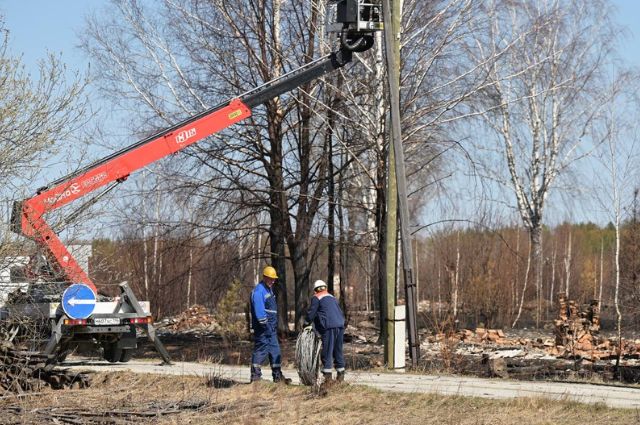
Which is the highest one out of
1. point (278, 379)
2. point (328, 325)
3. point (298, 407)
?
point (328, 325)

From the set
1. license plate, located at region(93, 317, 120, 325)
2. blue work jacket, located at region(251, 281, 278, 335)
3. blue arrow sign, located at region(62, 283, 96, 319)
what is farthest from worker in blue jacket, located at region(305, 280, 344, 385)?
license plate, located at region(93, 317, 120, 325)

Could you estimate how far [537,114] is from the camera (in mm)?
41312

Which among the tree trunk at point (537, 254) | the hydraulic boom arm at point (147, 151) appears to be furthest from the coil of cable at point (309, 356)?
the tree trunk at point (537, 254)

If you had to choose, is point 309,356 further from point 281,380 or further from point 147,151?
point 147,151

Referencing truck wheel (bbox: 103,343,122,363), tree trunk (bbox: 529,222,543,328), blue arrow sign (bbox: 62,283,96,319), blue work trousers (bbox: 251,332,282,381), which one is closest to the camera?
blue work trousers (bbox: 251,332,282,381)

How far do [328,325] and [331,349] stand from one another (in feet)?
1.13

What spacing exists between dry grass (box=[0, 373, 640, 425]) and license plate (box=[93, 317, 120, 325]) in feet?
10.6

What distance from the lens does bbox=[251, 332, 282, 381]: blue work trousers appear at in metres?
16.1

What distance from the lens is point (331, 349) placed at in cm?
1549

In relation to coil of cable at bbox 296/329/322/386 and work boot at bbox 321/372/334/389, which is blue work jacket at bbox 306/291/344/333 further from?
work boot at bbox 321/372/334/389

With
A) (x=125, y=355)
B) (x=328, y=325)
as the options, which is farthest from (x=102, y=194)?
(x=328, y=325)

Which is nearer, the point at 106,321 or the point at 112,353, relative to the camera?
the point at 106,321

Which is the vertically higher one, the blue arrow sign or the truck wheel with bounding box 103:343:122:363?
the blue arrow sign

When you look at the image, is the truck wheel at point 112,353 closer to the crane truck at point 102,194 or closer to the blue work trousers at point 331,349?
the crane truck at point 102,194
